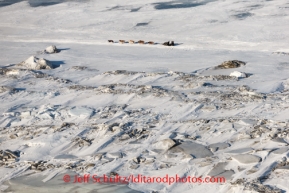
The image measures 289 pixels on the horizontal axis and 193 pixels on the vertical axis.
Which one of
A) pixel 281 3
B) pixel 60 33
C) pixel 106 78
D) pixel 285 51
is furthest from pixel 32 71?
pixel 281 3

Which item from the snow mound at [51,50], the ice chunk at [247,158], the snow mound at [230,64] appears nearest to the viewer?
the ice chunk at [247,158]

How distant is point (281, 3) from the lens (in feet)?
51.1

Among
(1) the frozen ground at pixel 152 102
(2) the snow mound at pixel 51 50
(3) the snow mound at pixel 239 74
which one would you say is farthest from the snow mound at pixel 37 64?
(3) the snow mound at pixel 239 74

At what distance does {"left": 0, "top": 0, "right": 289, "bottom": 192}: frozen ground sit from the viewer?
477cm

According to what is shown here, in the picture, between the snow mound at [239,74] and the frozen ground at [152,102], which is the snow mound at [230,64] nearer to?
the frozen ground at [152,102]

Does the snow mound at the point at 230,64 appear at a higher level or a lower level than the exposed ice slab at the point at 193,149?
higher

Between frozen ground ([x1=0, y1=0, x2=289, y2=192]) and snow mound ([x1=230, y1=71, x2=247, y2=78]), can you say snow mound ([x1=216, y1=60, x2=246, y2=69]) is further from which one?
snow mound ([x1=230, y1=71, x2=247, y2=78])

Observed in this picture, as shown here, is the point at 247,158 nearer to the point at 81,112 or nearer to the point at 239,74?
the point at 81,112

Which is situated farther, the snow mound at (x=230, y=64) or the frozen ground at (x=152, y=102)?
the snow mound at (x=230, y=64)

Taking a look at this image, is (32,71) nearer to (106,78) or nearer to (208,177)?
(106,78)

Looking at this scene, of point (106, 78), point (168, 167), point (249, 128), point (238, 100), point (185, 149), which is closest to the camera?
point (168, 167)

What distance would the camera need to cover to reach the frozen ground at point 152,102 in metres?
4.77

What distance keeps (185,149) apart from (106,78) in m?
3.79

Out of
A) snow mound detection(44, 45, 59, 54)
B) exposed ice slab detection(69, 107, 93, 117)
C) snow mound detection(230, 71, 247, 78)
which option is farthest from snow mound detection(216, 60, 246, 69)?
snow mound detection(44, 45, 59, 54)
